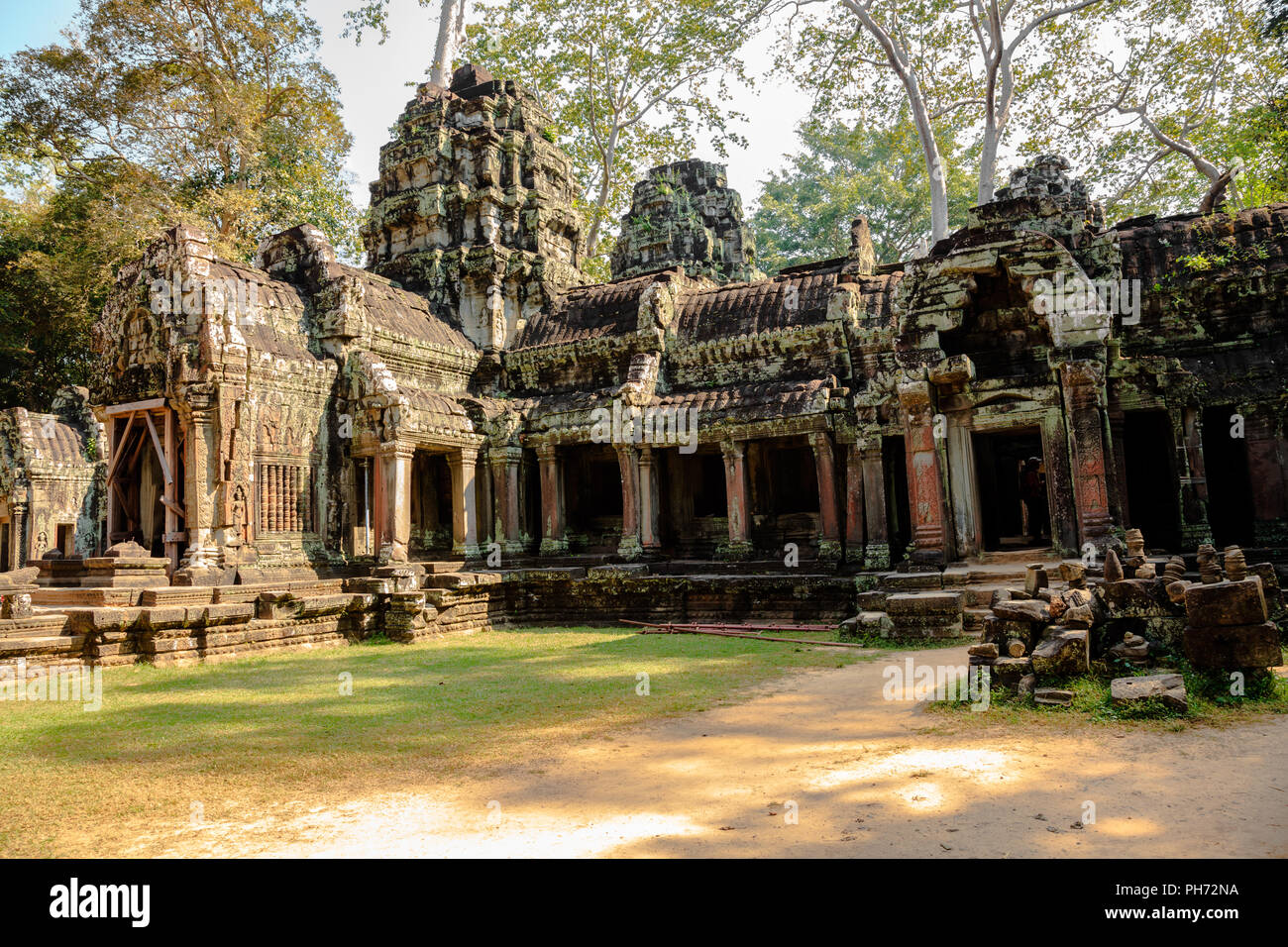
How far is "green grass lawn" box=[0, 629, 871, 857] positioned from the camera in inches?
173

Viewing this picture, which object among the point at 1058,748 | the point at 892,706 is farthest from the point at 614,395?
the point at 1058,748

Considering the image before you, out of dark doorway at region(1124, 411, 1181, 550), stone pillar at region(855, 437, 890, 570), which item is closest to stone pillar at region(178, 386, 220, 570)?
stone pillar at region(855, 437, 890, 570)

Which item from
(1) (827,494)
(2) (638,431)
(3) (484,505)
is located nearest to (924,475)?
(1) (827,494)

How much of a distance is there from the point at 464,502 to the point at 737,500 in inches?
195

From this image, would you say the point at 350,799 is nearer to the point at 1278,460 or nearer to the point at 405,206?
the point at 1278,460

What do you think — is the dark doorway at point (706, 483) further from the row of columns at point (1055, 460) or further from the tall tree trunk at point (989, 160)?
the tall tree trunk at point (989, 160)

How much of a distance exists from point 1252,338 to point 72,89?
25.1 metres

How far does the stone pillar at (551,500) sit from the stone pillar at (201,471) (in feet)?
18.1

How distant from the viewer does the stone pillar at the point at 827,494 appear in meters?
12.9

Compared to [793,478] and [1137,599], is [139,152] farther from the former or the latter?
[1137,599]

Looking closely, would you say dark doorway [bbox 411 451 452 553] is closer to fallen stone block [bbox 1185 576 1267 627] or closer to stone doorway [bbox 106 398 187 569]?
stone doorway [bbox 106 398 187 569]

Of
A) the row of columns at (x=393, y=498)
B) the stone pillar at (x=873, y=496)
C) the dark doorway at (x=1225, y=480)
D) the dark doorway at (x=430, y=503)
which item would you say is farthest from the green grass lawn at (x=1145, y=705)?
the dark doorway at (x=430, y=503)

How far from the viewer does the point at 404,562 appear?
1288cm

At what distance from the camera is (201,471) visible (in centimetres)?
1172
